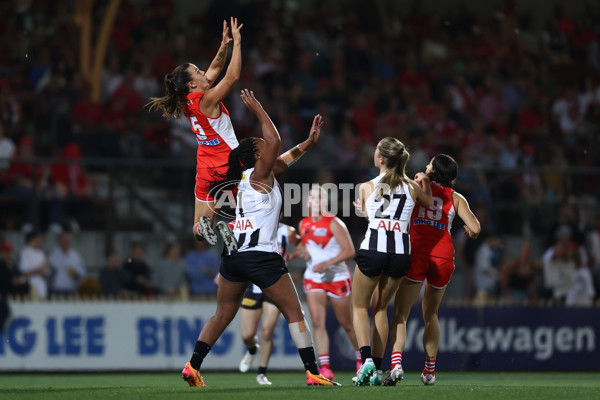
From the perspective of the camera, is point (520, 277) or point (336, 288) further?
point (520, 277)

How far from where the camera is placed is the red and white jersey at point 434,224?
10.1 meters

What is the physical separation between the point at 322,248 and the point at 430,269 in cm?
288

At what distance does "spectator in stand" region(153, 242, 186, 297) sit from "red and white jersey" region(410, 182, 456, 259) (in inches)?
256

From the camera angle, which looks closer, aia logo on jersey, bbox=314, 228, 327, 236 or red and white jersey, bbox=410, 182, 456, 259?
red and white jersey, bbox=410, 182, 456, 259

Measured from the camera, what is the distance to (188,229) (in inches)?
632

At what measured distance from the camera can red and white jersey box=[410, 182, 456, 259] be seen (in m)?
10.1

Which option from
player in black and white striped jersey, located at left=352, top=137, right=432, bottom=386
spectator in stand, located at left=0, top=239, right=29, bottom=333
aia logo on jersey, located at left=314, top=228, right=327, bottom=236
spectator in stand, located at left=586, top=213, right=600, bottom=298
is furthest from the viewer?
spectator in stand, located at left=586, top=213, right=600, bottom=298

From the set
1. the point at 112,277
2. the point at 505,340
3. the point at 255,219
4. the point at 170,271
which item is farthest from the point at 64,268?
the point at 255,219

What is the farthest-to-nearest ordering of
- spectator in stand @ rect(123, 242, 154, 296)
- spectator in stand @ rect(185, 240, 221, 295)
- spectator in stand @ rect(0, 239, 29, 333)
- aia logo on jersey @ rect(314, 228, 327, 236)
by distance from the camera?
spectator in stand @ rect(185, 240, 221, 295) < spectator in stand @ rect(123, 242, 154, 296) < spectator in stand @ rect(0, 239, 29, 333) < aia logo on jersey @ rect(314, 228, 327, 236)

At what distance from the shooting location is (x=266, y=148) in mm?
8836

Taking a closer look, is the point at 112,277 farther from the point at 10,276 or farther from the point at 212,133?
the point at 212,133

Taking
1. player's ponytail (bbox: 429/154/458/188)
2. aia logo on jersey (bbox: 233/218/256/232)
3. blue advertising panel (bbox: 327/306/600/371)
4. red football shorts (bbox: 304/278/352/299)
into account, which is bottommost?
blue advertising panel (bbox: 327/306/600/371)

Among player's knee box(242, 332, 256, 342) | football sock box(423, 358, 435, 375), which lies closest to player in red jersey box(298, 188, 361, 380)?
player's knee box(242, 332, 256, 342)

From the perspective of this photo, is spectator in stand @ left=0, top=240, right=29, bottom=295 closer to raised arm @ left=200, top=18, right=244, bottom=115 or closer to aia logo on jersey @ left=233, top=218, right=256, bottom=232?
raised arm @ left=200, top=18, right=244, bottom=115
